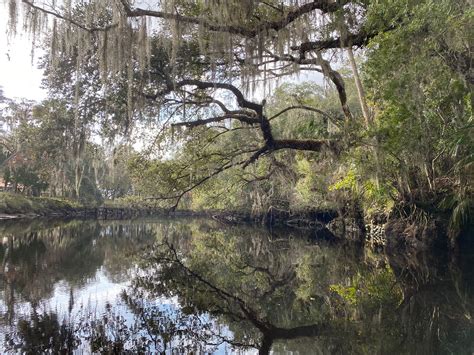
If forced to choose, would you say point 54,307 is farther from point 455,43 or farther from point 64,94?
point 455,43

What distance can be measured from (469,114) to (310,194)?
12.1 meters

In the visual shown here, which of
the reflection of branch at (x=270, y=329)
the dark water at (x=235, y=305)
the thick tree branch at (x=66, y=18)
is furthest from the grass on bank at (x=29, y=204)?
the reflection of branch at (x=270, y=329)

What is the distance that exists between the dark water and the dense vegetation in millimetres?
2597

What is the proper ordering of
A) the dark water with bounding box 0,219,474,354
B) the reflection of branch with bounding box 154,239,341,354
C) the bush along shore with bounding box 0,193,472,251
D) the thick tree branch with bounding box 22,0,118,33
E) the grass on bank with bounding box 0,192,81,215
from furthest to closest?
the grass on bank with bounding box 0,192,81,215
the bush along shore with bounding box 0,193,472,251
the thick tree branch with bounding box 22,0,118,33
the reflection of branch with bounding box 154,239,341,354
the dark water with bounding box 0,219,474,354

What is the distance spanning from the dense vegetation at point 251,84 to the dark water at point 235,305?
2.60 m

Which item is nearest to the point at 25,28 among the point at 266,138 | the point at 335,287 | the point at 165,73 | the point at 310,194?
the point at 165,73

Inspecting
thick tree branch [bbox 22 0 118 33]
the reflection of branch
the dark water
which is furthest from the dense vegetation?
the reflection of branch

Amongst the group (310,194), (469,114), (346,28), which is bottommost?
(310,194)

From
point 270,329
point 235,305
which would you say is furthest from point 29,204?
point 270,329

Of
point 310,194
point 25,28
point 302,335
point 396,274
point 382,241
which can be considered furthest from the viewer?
point 310,194

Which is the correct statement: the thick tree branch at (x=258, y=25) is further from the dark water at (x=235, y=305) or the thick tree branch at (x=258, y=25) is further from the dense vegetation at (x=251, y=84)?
the dark water at (x=235, y=305)

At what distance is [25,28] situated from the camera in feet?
20.8

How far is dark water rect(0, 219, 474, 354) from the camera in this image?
441 cm

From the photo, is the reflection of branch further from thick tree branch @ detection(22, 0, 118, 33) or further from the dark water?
thick tree branch @ detection(22, 0, 118, 33)
